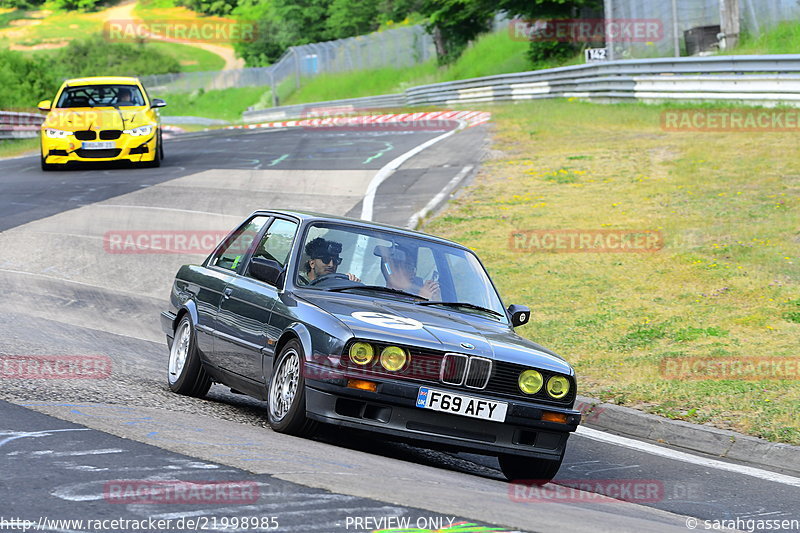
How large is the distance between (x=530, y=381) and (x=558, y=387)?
0.22m

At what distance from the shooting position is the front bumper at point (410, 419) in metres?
6.25

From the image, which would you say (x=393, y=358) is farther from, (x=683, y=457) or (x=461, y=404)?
(x=683, y=457)

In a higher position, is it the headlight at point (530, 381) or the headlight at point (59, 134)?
the headlight at point (59, 134)

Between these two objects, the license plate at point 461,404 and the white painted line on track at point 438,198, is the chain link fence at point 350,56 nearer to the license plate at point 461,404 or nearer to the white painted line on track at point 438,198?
the white painted line on track at point 438,198

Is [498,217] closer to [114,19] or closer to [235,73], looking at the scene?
[235,73]

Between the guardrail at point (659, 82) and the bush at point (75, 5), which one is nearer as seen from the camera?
the guardrail at point (659, 82)

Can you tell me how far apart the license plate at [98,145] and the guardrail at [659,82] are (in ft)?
44.4

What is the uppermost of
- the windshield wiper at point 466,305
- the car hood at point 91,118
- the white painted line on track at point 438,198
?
the car hood at point 91,118

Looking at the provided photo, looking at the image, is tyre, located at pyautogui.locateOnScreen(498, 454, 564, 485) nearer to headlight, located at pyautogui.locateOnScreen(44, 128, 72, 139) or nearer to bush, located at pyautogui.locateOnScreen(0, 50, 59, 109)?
headlight, located at pyautogui.locateOnScreen(44, 128, 72, 139)

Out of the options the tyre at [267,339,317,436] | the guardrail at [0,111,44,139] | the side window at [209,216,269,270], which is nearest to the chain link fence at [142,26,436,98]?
the guardrail at [0,111,44,139]

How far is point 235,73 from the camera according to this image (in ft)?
293

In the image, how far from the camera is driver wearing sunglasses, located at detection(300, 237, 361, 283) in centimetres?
741

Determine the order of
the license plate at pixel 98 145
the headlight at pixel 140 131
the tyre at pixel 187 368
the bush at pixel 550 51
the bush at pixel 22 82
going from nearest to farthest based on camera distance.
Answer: the tyre at pixel 187 368
the license plate at pixel 98 145
the headlight at pixel 140 131
the bush at pixel 550 51
the bush at pixel 22 82

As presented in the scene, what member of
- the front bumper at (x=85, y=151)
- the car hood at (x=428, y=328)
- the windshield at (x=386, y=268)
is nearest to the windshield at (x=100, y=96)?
the front bumper at (x=85, y=151)
